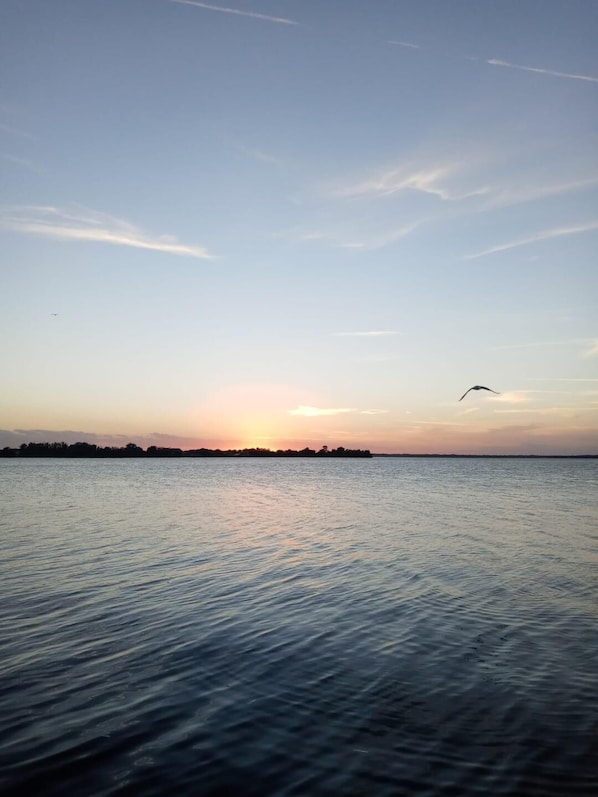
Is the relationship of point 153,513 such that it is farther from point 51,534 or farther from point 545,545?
point 545,545

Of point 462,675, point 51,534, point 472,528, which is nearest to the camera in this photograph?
point 462,675

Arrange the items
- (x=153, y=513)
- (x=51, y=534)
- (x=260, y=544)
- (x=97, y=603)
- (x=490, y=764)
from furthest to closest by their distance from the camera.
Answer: (x=153, y=513), (x=51, y=534), (x=260, y=544), (x=97, y=603), (x=490, y=764)

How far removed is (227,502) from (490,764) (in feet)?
167

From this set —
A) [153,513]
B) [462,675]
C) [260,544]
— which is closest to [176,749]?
[462,675]

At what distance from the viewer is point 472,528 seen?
124 feet

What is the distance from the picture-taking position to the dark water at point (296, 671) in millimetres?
8062

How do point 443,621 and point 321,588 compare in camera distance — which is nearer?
point 443,621

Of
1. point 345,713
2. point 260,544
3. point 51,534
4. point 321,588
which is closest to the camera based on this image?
point 345,713

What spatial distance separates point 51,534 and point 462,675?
89.8 feet

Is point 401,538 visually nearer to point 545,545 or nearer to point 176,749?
point 545,545

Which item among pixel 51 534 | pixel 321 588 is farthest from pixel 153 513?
pixel 321 588

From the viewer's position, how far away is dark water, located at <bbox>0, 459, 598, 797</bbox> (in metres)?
8.06

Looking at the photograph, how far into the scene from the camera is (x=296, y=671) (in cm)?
1192

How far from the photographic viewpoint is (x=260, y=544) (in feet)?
98.7
